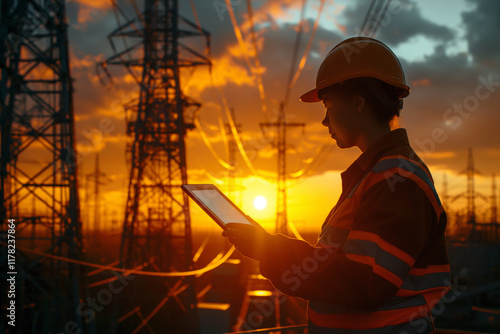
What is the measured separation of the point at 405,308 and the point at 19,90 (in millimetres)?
10191

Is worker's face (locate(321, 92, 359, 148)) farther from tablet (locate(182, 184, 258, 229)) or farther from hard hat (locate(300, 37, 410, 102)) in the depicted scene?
tablet (locate(182, 184, 258, 229))

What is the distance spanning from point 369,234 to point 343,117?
1.58 ft

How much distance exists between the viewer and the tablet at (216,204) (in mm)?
1567

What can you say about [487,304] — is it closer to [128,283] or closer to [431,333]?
[128,283]

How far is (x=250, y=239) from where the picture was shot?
1382mm

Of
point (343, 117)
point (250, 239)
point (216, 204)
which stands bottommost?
point (250, 239)

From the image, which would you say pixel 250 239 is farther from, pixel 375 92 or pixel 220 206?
pixel 375 92

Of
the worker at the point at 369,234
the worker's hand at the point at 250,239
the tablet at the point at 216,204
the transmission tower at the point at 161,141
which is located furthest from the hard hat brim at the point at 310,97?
the transmission tower at the point at 161,141

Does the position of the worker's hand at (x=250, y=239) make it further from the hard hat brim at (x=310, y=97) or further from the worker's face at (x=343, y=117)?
the hard hat brim at (x=310, y=97)

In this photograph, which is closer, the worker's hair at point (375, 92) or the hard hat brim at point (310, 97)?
the worker's hair at point (375, 92)

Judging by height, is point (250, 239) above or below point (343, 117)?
below

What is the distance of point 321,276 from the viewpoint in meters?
1.26

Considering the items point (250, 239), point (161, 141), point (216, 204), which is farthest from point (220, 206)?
point (161, 141)

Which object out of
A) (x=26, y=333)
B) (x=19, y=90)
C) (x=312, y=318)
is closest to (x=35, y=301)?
(x=26, y=333)
